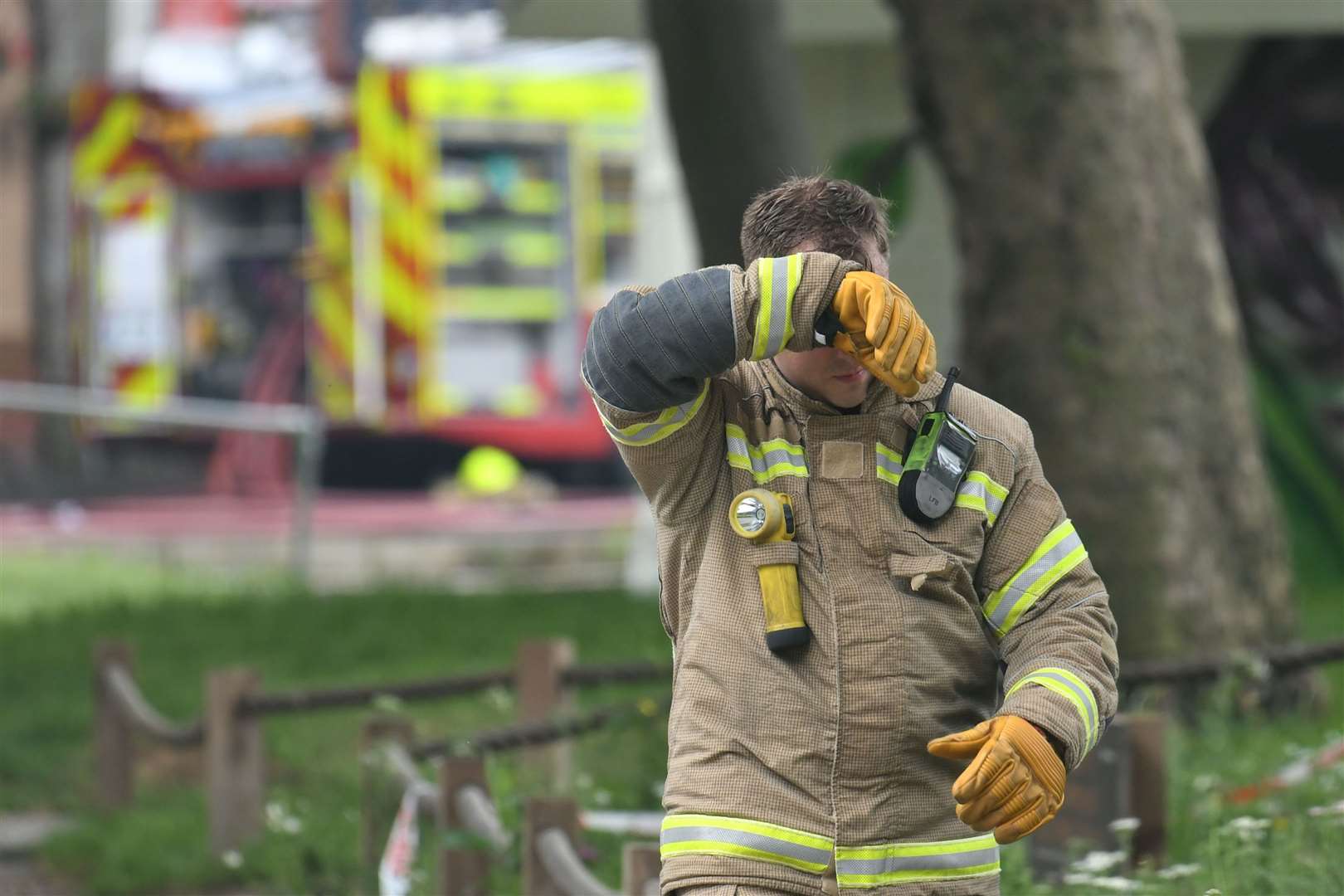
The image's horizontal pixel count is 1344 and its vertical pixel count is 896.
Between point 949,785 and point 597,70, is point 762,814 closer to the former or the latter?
point 949,785

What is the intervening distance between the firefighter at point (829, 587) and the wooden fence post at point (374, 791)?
108 inches

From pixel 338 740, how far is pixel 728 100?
10.8ft

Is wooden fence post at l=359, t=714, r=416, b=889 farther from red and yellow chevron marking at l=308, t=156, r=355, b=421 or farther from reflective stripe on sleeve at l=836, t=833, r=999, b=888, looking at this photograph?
red and yellow chevron marking at l=308, t=156, r=355, b=421

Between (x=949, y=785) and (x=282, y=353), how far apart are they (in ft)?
52.6

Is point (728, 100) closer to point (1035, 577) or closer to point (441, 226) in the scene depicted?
point (1035, 577)

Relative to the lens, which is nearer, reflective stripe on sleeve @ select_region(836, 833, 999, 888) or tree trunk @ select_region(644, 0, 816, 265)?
reflective stripe on sleeve @ select_region(836, 833, 999, 888)

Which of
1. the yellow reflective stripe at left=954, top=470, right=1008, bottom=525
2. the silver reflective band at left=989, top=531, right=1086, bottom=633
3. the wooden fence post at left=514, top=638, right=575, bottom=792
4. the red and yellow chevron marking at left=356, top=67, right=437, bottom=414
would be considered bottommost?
the wooden fence post at left=514, top=638, right=575, bottom=792

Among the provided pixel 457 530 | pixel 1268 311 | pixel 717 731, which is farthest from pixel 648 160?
pixel 717 731

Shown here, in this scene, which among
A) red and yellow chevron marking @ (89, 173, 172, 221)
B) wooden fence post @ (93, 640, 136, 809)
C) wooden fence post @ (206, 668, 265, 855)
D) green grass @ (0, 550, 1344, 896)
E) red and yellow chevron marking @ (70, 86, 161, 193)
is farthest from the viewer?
red and yellow chevron marking @ (70, 86, 161, 193)

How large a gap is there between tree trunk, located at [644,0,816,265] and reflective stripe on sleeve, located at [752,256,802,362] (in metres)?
4.14

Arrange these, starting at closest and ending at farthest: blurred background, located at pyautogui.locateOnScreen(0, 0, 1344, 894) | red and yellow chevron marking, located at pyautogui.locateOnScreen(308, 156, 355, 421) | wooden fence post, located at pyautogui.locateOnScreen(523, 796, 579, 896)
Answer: wooden fence post, located at pyautogui.locateOnScreen(523, 796, 579, 896) < blurred background, located at pyautogui.locateOnScreen(0, 0, 1344, 894) < red and yellow chevron marking, located at pyautogui.locateOnScreen(308, 156, 355, 421)

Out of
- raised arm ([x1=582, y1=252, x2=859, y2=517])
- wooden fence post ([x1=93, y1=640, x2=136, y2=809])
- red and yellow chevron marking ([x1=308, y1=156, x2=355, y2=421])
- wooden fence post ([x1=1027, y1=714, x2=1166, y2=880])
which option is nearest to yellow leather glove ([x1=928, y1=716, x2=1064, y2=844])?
raised arm ([x1=582, y1=252, x2=859, y2=517])

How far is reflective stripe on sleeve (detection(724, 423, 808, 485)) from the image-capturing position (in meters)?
3.05

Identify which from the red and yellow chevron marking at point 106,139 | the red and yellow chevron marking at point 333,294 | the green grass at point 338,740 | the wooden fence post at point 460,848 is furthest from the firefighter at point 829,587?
the red and yellow chevron marking at point 106,139
